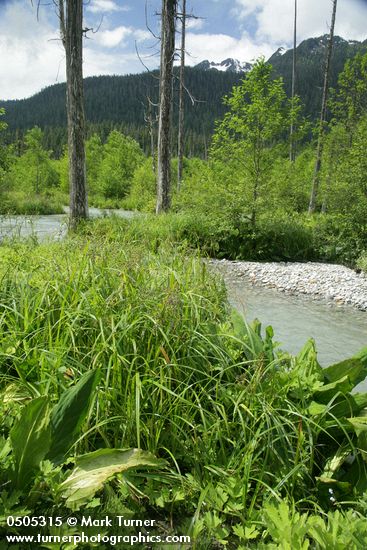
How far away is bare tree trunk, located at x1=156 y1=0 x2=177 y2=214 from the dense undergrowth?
992 centimetres

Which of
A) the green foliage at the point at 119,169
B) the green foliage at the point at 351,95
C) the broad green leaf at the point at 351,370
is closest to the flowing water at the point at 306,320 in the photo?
the broad green leaf at the point at 351,370

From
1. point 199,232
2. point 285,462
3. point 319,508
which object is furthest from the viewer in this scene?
point 199,232

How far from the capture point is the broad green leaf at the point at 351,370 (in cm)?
226

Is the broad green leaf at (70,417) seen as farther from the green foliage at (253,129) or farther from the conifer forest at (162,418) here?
the green foliage at (253,129)

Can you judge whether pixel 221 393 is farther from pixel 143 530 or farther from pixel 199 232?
pixel 199 232

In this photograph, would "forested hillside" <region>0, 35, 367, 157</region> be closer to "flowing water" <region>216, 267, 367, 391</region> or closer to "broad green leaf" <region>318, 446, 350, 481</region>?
"flowing water" <region>216, 267, 367, 391</region>

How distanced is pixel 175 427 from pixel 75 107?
8.69m

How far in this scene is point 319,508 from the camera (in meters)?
1.68

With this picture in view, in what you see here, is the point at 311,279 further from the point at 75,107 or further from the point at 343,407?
the point at 343,407

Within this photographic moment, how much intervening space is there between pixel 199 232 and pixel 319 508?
959cm

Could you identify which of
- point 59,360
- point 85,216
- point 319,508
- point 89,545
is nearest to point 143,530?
point 89,545

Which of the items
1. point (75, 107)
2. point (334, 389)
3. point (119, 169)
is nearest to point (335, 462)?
point (334, 389)

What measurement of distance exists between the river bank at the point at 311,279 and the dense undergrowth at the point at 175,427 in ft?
14.3

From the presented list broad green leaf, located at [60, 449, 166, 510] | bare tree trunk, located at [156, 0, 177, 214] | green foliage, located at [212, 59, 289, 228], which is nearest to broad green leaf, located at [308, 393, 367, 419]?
broad green leaf, located at [60, 449, 166, 510]
